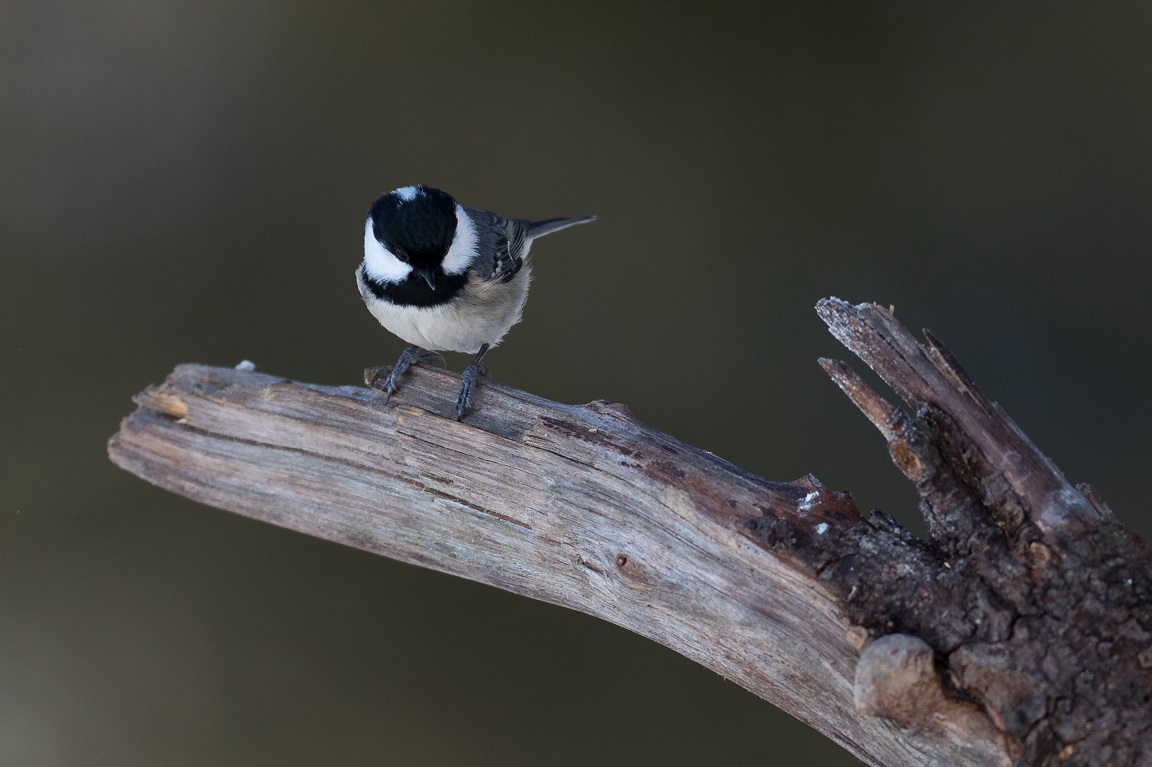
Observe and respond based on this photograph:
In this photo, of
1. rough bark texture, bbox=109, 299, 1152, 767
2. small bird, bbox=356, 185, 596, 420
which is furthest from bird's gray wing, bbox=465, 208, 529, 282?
rough bark texture, bbox=109, 299, 1152, 767

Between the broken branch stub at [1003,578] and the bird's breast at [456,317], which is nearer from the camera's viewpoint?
the broken branch stub at [1003,578]

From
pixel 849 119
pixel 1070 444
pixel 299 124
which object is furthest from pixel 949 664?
pixel 299 124

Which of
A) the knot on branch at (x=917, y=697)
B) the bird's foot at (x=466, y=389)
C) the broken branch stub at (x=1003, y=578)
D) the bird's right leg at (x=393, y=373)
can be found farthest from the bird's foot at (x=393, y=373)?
the knot on branch at (x=917, y=697)

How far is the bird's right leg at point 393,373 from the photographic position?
68.5 inches

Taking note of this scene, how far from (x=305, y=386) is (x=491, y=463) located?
0.49 meters

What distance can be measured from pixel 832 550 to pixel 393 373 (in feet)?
3.07

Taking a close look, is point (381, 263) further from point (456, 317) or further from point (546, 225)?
point (546, 225)

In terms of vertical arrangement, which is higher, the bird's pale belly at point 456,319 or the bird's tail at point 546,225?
the bird's tail at point 546,225

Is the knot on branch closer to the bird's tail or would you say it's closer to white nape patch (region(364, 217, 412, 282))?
white nape patch (region(364, 217, 412, 282))

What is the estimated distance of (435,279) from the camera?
1.71m

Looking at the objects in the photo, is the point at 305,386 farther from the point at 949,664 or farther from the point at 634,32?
the point at 634,32

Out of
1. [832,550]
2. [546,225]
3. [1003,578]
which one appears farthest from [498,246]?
[1003,578]

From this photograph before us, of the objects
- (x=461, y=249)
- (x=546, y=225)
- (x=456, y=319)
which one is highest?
(x=546, y=225)

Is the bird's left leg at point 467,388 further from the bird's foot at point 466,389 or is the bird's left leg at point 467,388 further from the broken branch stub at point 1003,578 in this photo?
the broken branch stub at point 1003,578
